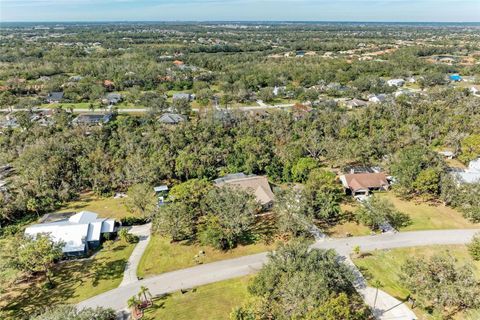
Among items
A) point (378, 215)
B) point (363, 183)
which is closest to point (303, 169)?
point (363, 183)

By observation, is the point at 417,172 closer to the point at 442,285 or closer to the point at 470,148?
the point at 470,148

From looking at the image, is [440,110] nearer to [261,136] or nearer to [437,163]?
[437,163]

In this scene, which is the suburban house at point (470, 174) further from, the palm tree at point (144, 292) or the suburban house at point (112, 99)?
the suburban house at point (112, 99)

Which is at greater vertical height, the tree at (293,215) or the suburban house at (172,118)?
the suburban house at (172,118)

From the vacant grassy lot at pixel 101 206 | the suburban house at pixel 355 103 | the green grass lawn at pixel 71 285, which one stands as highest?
the suburban house at pixel 355 103

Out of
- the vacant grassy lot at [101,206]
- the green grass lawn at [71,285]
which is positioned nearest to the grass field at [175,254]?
the green grass lawn at [71,285]

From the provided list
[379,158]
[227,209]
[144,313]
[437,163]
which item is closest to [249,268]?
[227,209]
